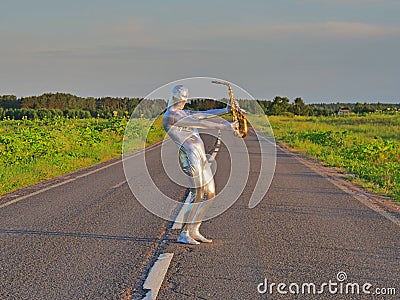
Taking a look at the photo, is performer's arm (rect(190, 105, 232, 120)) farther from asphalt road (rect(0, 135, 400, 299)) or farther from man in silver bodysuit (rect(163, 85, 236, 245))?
asphalt road (rect(0, 135, 400, 299))

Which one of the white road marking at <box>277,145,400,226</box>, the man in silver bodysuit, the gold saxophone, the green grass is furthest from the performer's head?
the green grass

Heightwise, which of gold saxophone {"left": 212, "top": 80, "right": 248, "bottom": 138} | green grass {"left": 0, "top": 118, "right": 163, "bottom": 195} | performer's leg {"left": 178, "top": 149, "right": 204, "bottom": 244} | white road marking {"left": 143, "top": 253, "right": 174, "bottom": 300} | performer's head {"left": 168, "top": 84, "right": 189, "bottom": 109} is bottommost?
green grass {"left": 0, "top": 118, "right": 163, "bottom": 195}

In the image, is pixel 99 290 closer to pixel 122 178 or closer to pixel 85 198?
pixel 85 198

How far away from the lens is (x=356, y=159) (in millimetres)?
22250

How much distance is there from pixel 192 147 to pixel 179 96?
26.3 inches

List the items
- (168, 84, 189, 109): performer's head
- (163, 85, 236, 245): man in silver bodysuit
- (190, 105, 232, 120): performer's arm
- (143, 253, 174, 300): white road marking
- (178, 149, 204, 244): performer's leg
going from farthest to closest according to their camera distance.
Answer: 1. (178, 149, 204, 244): performer's leg
2. (168, 84, 189, 109): performer's head
3. (163, 85, 236, 245): man in silver bodysuit
4. (190, 105, 232, 120): performer's arm
5. (143, 253, 174, 300): white road marking

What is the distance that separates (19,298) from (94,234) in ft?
9.43

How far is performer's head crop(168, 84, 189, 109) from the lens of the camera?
7.48 metres

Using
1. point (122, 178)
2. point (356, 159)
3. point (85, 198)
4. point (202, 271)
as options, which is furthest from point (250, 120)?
point (356, 159)

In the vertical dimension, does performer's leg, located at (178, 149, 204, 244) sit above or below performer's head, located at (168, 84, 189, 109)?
below

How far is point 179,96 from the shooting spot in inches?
295

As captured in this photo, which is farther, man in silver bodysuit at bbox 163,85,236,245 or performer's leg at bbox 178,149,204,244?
performer's leg at bbox 178,149,204,244

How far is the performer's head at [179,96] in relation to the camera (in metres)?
7.48

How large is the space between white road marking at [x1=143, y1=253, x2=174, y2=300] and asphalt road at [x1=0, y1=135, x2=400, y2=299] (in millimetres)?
64
